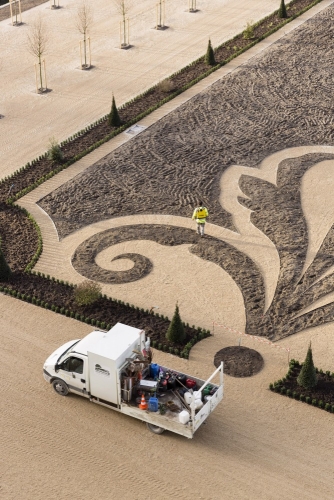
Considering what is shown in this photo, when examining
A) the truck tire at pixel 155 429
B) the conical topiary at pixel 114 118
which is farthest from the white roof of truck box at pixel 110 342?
the conical topiary at pixel 114 118

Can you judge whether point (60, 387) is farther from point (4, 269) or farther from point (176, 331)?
point (4, 269)

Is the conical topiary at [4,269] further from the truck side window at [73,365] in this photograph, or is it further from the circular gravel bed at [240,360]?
the circular gravel bed at [240,360]

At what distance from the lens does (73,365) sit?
2966 centimetres

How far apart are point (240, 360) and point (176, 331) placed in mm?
2670

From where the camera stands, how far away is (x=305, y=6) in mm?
69062

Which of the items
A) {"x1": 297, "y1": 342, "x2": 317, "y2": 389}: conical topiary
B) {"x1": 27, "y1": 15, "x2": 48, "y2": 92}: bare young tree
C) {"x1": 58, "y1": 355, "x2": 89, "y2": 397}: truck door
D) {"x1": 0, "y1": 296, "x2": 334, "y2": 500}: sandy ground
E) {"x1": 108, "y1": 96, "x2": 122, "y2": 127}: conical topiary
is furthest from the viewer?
{"x1": 27, "y1": 15, "x2": 48, "y2": 92}: bare young tree

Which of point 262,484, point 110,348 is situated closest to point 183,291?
point 110,348

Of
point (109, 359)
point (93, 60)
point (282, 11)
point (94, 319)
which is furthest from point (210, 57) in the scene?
point (109, 359)

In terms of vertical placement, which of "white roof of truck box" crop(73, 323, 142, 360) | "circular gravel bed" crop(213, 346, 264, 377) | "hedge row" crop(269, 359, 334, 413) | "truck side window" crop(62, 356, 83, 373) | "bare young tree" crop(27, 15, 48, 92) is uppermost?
"white roof of truck box" crop(73, 323, 142, 360)

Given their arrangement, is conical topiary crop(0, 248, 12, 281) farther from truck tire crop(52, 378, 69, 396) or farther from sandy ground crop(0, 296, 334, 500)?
truck tire crop(52, 378, 69, 396)

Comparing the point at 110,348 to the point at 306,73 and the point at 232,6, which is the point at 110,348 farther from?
the point at 232,6

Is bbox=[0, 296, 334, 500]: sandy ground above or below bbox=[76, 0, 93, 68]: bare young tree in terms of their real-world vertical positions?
below

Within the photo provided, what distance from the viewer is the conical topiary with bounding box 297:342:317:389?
29859 mm

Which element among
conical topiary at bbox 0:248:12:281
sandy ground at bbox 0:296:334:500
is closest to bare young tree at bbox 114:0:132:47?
conical topiary at bbox 0:248:12:281
